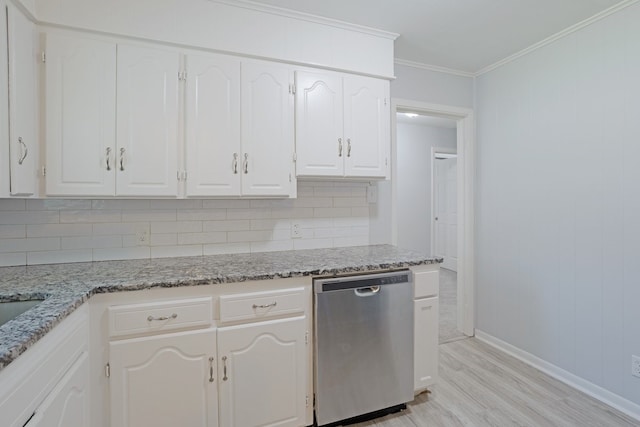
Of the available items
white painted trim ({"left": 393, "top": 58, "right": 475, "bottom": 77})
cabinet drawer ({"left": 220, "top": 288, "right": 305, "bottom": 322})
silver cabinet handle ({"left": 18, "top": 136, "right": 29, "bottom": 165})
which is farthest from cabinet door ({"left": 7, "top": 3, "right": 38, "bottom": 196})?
white painted trim ({"left": 393, "top": 58, "right": 475, "bottom": 77})

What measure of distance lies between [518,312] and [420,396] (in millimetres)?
1149

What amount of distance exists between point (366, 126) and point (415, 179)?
3.38 m

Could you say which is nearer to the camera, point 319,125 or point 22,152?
point 22,152

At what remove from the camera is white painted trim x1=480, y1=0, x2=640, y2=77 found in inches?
78.4

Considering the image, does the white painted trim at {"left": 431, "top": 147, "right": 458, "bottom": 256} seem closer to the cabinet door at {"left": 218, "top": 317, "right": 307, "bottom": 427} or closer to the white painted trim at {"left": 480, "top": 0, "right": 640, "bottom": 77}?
the white painted trim at {"left": 480, "top": 0, "right": 640, "bottom": 77}

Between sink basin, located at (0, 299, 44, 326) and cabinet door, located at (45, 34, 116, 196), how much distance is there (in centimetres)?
59

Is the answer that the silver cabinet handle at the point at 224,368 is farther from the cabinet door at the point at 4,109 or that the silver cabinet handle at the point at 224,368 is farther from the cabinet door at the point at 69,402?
the cabinet door at the point at 4,109

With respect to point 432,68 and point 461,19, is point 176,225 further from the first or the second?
point 432,68

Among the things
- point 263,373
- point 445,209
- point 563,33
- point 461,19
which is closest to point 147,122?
point 263,373

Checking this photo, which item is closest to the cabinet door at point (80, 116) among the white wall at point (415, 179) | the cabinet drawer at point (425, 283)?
the cabinet drawer at point (425, 283)

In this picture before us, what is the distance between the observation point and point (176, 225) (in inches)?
84.1

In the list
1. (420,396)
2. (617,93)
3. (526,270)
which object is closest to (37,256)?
(420,396)

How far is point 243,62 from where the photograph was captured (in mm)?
1987

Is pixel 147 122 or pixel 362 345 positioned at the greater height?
pixel 147 122
